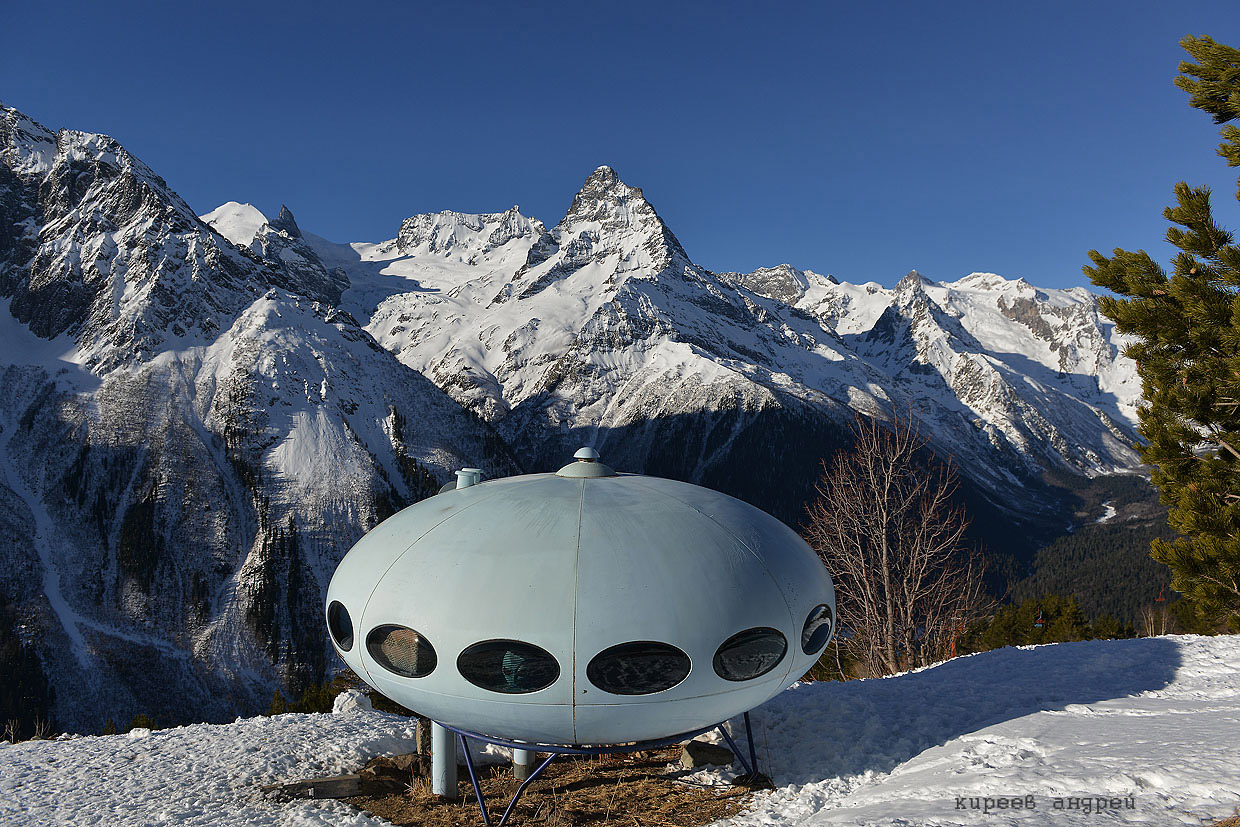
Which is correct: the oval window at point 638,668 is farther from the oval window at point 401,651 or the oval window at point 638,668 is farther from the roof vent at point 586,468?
the roof vent at point 586,468

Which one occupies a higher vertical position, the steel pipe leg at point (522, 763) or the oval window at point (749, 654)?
the oval window at point (749, 654)

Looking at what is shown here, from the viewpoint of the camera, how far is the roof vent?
38.2 ft

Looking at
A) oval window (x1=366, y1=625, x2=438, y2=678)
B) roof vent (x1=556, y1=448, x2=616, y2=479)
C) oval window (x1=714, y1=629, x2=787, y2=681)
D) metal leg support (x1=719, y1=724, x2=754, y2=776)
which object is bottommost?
metal leg support (x1=719, y1=724, x2=754, y2=776)

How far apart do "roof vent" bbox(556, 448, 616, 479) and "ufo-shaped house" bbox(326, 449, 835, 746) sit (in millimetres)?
1164

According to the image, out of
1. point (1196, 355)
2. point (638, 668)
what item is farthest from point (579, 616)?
point (1196, 355)

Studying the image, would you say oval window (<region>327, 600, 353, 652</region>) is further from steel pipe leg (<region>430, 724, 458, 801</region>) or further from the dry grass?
the dry grass

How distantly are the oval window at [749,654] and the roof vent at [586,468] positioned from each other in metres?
3.78

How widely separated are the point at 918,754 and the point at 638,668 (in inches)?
216

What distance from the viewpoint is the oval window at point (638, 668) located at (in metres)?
8.72

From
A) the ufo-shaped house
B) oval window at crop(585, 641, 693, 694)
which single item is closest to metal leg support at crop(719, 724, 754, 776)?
the ufo-shaped house

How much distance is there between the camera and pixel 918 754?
431 inches

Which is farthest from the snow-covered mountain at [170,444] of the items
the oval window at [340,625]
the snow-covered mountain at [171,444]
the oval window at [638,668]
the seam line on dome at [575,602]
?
the oval window at [340,625]

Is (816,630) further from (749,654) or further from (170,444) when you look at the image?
(170,444)

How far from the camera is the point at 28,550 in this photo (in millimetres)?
112000
